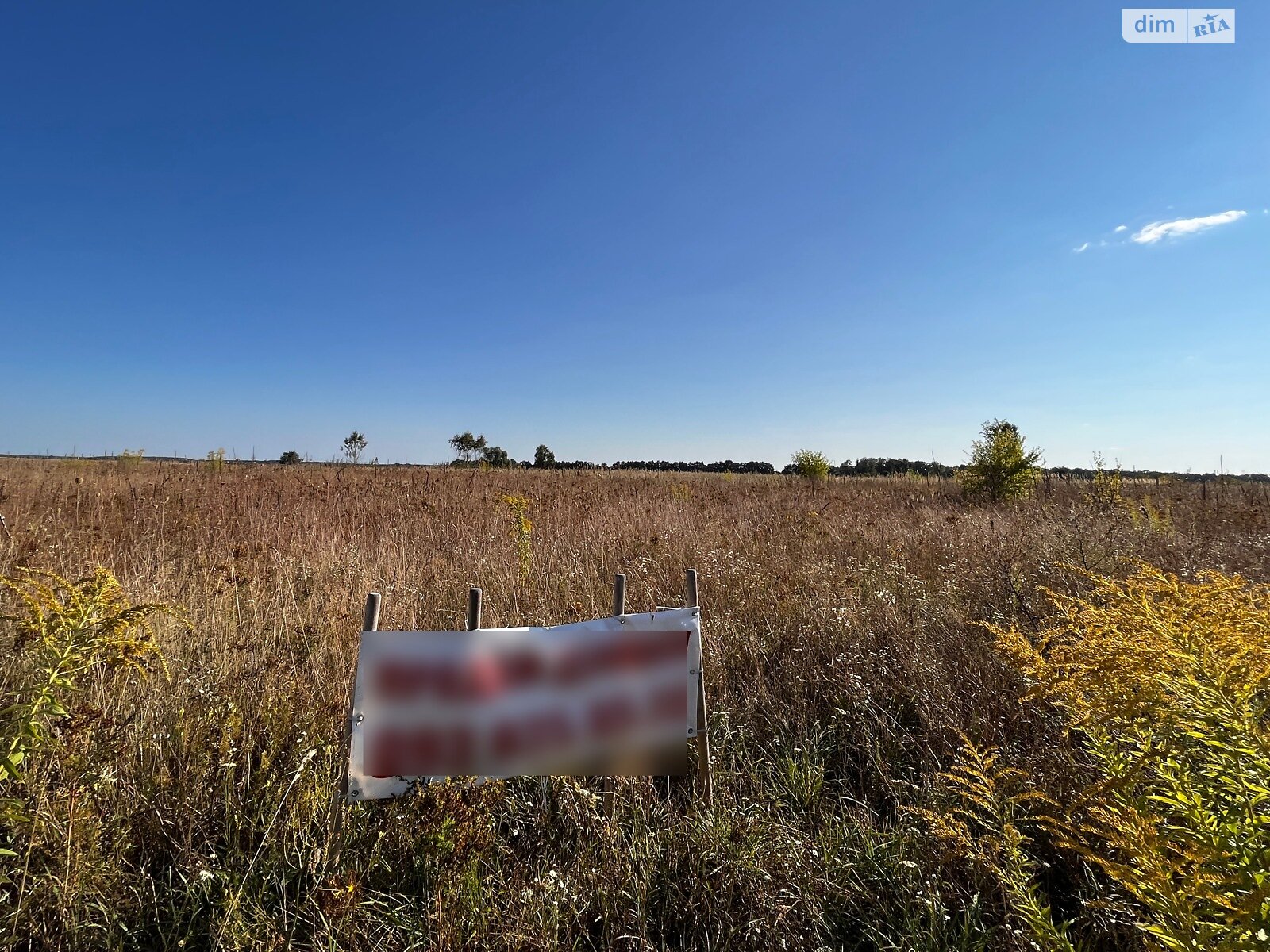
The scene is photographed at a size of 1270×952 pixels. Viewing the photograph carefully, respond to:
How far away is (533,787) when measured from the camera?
2367 mm

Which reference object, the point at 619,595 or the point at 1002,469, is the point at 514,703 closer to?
the point at 619,595

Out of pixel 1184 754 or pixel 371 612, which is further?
pixel 371 612

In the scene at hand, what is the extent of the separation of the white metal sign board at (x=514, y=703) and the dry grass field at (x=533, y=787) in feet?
0.71

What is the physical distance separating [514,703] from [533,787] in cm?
75

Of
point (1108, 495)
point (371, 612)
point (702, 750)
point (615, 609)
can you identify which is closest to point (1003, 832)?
point (702, 750)

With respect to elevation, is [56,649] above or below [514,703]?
above

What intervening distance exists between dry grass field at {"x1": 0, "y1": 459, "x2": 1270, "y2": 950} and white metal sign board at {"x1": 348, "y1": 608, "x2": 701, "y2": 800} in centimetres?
22

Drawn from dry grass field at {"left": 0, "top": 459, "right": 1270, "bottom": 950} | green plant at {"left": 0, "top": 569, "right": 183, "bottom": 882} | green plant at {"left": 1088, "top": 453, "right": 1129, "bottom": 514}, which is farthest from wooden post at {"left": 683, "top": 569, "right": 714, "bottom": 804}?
green plant at {"left": 1088, "top": 453, "right": 1129, "bottom": 514}

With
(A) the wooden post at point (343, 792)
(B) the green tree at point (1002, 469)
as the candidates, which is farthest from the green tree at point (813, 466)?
(A) the wooden post at point (343, 792)

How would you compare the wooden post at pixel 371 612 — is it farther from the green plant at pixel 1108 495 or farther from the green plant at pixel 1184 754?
the green plant at pixel 1108 495

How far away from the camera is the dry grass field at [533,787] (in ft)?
5.48

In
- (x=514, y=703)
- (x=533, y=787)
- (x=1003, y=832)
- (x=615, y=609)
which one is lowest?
(x=533, y=787)

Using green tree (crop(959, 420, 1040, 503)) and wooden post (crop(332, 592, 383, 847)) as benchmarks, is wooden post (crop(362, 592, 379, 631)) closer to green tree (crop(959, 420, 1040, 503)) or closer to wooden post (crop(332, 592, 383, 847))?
wooden post (crop(332, 592, 383, 847))

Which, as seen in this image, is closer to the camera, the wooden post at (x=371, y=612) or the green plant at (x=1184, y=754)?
the green plant at (x=1184, y=754)
